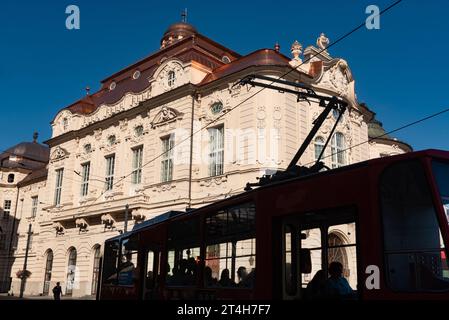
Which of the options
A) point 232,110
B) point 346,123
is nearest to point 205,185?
point 232,110

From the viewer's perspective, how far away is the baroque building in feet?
81.4

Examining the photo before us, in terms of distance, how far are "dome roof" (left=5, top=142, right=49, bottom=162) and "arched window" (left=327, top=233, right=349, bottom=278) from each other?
53.7m

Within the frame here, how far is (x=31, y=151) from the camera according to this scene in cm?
5747

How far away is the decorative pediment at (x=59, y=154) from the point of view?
37125 mm

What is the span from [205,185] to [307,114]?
644 centimetres

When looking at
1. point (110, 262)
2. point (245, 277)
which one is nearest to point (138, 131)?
point (110, 262)

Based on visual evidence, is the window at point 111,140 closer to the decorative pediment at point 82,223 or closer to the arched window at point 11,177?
the decorative pediment at point 82,223

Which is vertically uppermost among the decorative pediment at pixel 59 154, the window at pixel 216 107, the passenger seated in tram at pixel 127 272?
the decorative pediment at pixel 59 154

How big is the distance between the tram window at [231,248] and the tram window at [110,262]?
6474mm

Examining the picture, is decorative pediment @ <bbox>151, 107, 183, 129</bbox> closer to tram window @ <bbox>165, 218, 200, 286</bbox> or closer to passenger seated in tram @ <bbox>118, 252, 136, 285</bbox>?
passenger seated in tram @ <bbox>118, 252, 136, 285</bbox>

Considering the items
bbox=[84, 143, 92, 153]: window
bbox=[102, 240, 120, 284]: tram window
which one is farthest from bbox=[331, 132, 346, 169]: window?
bbox=[84, 143, 92, 153]: window

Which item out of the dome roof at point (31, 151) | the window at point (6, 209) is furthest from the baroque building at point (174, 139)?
the dome roof at point (31, 151)

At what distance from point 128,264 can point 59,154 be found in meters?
26.2

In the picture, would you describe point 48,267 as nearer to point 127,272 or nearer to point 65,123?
point 65,123
